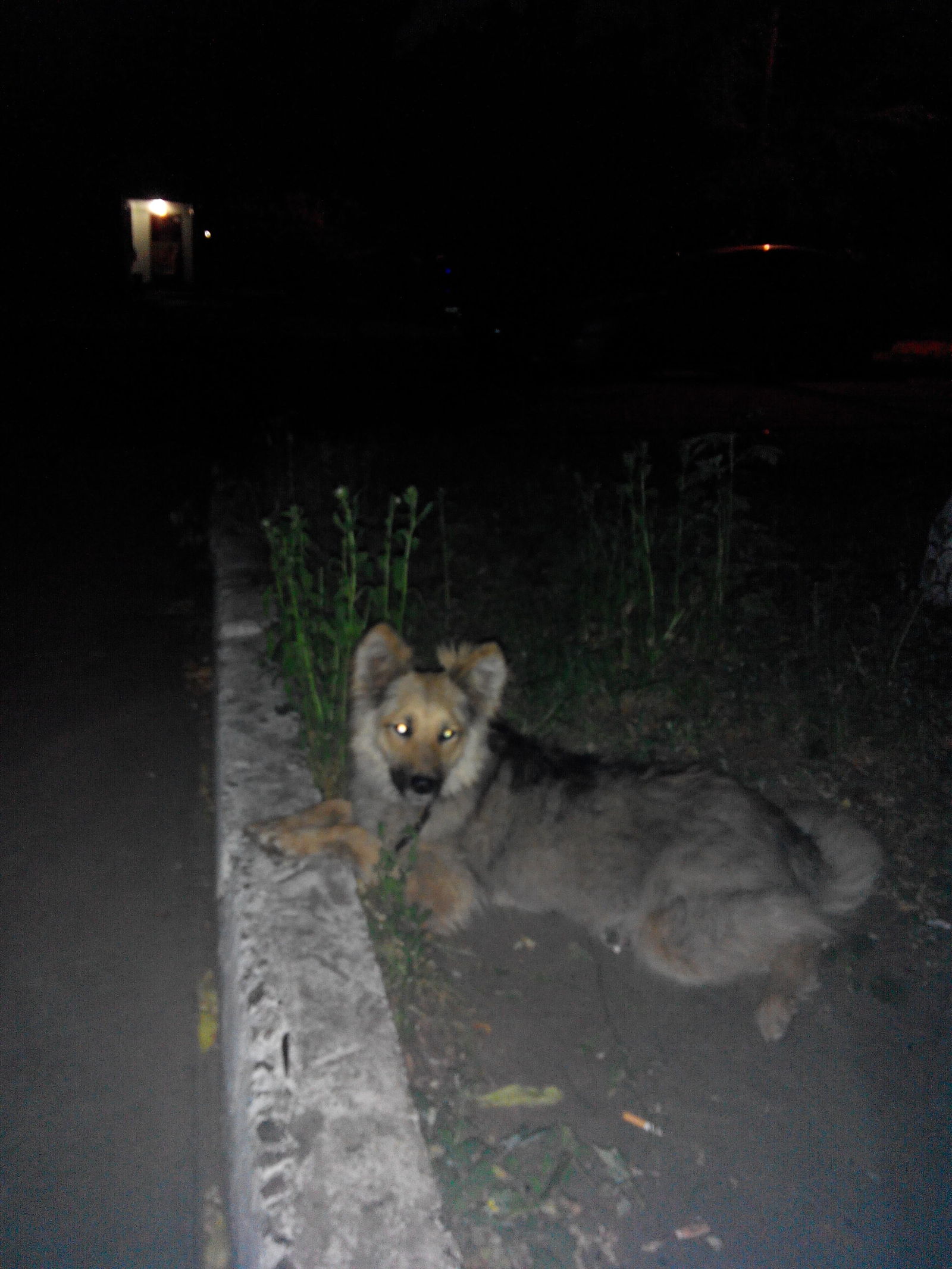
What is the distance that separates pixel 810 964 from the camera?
3953 mm

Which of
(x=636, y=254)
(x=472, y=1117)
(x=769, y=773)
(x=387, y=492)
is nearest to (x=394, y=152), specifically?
(x=636, y=254)

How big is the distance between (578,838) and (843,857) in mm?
1128

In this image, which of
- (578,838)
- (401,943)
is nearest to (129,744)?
(401,943)

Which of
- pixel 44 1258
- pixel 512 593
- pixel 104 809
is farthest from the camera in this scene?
pixel 512 593

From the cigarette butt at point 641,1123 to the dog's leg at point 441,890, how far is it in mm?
1126

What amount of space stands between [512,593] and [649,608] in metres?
1.20

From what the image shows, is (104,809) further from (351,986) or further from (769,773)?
(769,773)

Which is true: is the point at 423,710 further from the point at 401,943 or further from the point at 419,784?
the point at 401,943

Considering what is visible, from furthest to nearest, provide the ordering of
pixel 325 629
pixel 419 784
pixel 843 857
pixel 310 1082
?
pixel 325 629 < pixel 419 784 < pixel 843 857 < pixel 310 1082

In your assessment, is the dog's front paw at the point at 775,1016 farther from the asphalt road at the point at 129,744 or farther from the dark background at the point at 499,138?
the dark background at the point at 499,138

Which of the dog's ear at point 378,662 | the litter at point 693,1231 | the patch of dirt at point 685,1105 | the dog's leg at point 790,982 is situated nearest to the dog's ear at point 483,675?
the dog's ear at point 378,662

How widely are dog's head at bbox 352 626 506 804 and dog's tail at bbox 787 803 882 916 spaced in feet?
4.88

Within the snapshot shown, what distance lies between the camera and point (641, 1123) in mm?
3354

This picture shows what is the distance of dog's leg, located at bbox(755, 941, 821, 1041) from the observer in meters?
3.83
